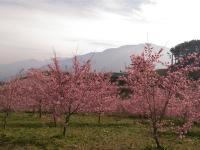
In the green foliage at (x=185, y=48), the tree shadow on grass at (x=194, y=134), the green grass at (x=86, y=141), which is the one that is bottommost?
the tree shadow on grass at (x=194, y=134)

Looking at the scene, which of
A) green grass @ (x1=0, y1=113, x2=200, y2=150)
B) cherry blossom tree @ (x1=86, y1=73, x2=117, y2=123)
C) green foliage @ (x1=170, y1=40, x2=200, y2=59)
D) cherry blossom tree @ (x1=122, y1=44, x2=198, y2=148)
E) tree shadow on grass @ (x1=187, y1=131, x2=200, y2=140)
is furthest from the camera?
green foliage @ (x1=170, y1=40, x2=200, y2=59)

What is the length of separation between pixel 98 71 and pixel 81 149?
2689 centimetres

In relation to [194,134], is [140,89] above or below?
above

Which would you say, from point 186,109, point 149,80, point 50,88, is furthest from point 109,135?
point 186,109

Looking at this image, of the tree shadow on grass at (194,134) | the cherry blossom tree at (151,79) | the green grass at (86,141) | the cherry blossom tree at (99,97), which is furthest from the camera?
the cherry blossom tree at (99,97)

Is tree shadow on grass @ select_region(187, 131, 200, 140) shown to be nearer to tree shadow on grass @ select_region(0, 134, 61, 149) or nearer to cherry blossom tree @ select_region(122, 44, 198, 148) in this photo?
cherry blossom tree @ select_region(122, 44, 198, 148)

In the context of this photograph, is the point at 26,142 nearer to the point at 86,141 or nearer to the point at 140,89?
the point at 86,141

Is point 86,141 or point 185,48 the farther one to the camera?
point 185,48

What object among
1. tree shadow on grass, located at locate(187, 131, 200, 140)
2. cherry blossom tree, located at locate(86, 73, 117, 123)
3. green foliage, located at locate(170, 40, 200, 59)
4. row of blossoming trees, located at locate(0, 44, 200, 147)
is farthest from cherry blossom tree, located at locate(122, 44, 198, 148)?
green foliage, located at locate(170, 40, 200, 59)

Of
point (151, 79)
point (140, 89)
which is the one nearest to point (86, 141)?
point (140, 89)

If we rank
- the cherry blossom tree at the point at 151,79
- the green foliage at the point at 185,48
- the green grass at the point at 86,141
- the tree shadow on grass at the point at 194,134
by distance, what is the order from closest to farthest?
the cherry blossom tree at the point at 151,79, the green grass at the point at 86,141, the tree shadow on grass at the point at 194,134, the green foliage at the point at 185,48

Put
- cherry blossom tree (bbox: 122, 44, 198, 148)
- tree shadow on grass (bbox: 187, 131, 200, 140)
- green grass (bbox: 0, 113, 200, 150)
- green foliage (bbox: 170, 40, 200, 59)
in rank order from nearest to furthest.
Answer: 1. cherry blossom tree (bbox: 122, 44, 198, 148)
2. green grass (bbox: 0, 113, 200, 150)
3. tree shadow on grass (bbox: 187, 131, 200, 140)
4. green foliage (bbox: 170, 40, 200, 59)

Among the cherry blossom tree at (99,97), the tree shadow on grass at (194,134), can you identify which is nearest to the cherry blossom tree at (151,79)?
the cherry blossom tree at (99,97)

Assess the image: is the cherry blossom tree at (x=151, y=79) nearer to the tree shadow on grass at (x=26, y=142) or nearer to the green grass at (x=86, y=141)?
the green grass at (x=86, y=141)
